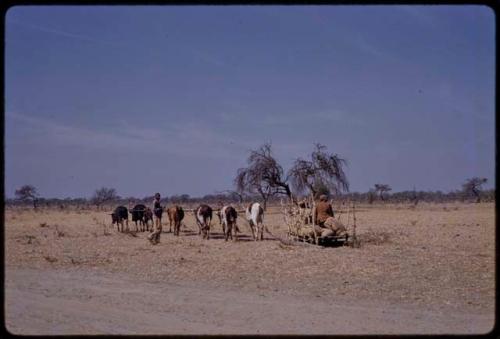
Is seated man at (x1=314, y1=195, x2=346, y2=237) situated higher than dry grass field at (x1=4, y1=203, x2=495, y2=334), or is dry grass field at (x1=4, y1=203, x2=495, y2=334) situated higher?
seated man at (x1=314, y1=195, x2=346, y2=237)

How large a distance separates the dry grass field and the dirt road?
0.04 ft

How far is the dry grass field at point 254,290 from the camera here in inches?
280

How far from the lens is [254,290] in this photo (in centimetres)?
958

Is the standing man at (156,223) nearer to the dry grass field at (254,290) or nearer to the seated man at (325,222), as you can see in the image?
the dry grass field at (254,290)

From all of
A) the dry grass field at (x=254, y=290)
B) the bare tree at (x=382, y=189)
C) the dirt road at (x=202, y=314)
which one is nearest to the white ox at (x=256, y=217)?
the dry grass field at (x=254, y=290)

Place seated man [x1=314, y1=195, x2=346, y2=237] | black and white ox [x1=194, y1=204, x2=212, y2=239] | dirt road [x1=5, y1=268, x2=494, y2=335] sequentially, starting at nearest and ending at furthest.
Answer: dirt road [x1=5, y1=268, x2=494, y2=335] < seated man [x1=314, y1=195, x2=346, y2=237] < black and white ox [x1=194, y1=204, x2=212, y2=239]

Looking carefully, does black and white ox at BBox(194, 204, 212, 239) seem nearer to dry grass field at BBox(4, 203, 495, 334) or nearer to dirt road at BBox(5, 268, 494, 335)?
dry grass field at BBox(4, 203, 495, 334)

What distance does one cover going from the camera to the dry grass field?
7109mm

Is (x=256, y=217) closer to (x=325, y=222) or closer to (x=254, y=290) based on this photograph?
(x=325, y=222)

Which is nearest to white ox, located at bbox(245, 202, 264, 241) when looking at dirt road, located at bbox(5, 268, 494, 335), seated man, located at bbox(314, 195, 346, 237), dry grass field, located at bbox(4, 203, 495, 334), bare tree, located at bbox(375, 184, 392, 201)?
dry grass field, located at bbox(4, 203, 495, 334)

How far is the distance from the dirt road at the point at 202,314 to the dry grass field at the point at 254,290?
0.04 ft

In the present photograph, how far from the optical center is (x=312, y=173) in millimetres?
24438

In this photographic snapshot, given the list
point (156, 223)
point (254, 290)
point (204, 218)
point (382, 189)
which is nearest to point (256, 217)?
point (204, 218)

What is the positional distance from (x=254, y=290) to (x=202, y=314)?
2.06 m
